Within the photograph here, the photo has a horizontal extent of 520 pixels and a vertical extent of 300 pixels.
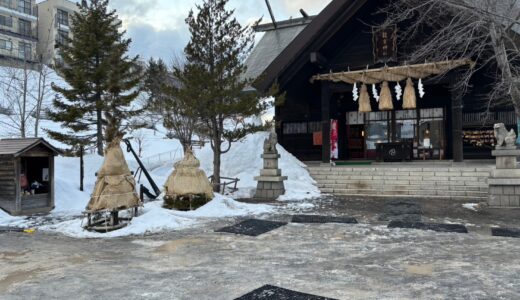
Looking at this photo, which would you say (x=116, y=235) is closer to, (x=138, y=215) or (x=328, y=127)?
(x=138, y=215)

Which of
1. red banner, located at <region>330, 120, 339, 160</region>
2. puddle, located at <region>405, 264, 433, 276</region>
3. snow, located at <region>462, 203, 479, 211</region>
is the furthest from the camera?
red banner, located at <region>330, 120, 339, 160</region>

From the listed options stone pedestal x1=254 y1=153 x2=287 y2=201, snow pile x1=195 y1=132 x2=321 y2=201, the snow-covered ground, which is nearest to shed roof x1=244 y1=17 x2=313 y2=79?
snow pile x1=195 y1=132 x2=321 y2=201

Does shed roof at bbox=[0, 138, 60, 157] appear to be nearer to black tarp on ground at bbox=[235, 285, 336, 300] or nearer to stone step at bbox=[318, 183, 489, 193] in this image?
black tarp on ground at bbox=[235, 285, 336, 300]

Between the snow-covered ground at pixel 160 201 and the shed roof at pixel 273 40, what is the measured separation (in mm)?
5834

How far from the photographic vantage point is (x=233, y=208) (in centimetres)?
1089

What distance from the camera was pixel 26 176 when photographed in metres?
12.0

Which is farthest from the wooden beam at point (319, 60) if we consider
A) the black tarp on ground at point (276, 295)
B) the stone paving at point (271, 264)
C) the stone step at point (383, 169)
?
the black tarp on ground at point (276, 295)

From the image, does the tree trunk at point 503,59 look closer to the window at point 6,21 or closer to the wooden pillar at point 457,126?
the wooden pillar at point 457,126

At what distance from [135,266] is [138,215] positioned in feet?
13.8

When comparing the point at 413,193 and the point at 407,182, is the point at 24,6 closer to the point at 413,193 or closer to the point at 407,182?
the point at 407,182

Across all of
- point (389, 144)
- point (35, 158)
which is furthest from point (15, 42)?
point (389, 144)

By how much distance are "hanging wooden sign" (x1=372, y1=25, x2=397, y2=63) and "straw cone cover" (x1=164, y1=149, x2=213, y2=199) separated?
1120 centimetres

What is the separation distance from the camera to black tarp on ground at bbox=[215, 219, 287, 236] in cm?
810

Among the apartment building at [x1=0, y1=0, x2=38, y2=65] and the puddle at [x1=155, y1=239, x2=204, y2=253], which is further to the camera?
the apartment building at [x1=0, y1=0, x2=38, y2=65]
